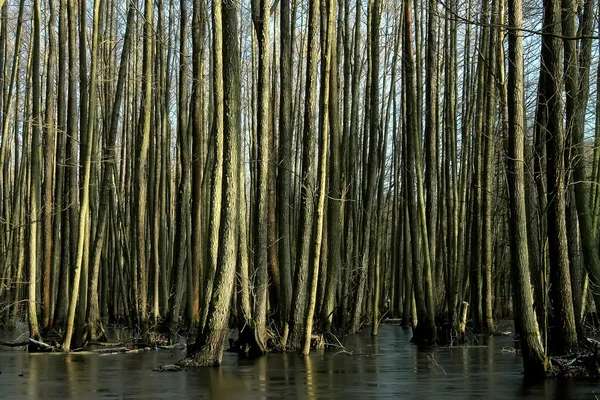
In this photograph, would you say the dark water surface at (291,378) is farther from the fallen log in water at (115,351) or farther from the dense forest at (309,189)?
the dense forest at (309,189)

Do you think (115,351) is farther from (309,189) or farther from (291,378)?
(291,378)

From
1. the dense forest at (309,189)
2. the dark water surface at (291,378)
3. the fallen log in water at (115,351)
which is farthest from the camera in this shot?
the fallen log in water at (115,351)

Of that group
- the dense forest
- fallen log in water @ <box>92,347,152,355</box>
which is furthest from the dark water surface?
the dense forest

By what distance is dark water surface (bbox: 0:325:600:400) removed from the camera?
28.0 feet

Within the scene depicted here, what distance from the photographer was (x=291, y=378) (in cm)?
992

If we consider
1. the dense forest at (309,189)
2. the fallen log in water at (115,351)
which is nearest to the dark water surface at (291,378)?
the fallen log in water at (115,351)

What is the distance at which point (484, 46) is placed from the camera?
57.2 ft

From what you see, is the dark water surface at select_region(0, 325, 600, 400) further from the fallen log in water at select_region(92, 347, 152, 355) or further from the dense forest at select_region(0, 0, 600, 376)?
the dense forest at select_region(0, 0, 600, 376)

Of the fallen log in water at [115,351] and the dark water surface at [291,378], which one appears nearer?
the dark water surface at [291,378]

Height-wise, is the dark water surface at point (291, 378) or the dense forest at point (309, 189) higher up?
the dense forest at point (309, 189)

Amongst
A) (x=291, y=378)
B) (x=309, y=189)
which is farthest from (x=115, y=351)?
(x=291, y=378)

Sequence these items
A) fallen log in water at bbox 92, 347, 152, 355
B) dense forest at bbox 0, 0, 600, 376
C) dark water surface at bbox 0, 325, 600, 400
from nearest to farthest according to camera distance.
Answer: dark water surface at bbox 0, 325, 600, 400
dense forest at bbox 0, 0, 600, 376
fallen log in water at bbox 92, 347, 152, 355

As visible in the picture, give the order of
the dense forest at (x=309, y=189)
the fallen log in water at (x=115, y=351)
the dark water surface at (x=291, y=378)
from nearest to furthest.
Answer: the dark water surface at (x=291, y=378)
the dense forest at (x=309, y=189)
the fallen log in water at (x=115, y=351)

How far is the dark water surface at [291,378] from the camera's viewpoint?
8.53m
